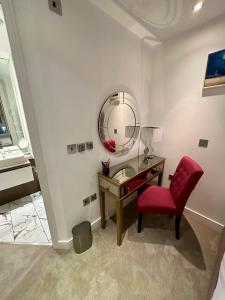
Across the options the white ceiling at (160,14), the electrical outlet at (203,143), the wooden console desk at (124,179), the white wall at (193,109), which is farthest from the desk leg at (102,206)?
the white ceiling at (160,14)

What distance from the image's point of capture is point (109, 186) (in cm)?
153

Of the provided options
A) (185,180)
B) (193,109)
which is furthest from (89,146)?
(193,109)

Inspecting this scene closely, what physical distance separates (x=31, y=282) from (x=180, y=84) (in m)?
2.78

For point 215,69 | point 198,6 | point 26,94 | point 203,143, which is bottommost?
point 203,143

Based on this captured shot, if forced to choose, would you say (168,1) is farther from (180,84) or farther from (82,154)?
(82,154)

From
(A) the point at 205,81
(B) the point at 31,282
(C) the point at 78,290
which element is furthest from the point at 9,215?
(A) the point at 205,81

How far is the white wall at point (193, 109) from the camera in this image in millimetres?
1568

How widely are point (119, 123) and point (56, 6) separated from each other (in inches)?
48.1

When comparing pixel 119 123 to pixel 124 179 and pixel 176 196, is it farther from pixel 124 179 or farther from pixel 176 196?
pixel 176 196

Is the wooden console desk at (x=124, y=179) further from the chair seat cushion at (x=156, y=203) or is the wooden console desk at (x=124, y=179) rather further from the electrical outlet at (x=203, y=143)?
the electrical outlet at (x=203, y=143)

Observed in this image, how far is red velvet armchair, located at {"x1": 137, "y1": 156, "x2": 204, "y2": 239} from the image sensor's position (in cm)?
138

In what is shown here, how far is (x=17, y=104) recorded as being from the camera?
9.29ft

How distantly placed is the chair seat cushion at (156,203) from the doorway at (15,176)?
1.28 m

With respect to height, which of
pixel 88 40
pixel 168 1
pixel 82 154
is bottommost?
pixel 82 154
